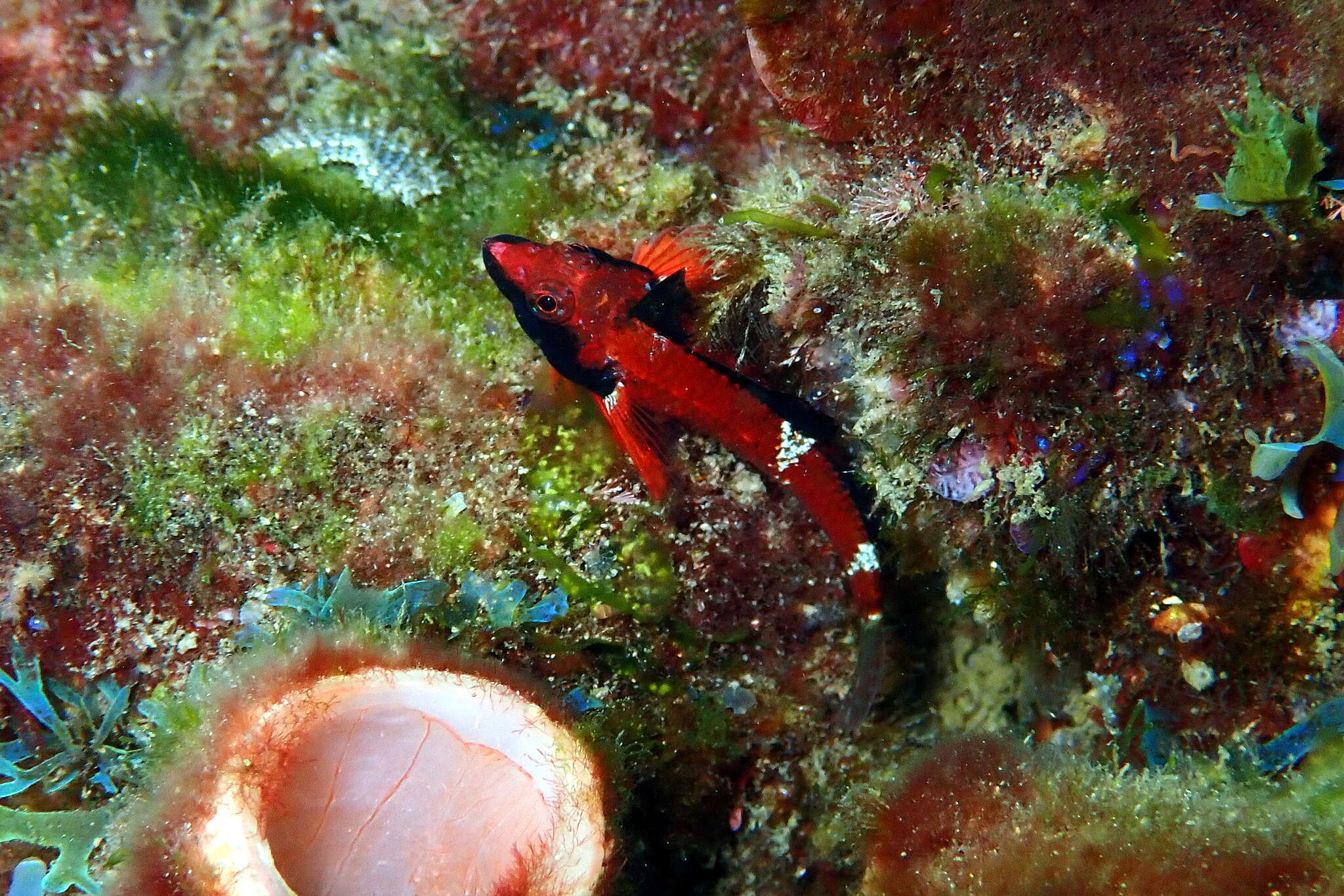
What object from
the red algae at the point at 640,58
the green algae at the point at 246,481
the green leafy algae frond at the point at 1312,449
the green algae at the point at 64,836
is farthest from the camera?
the red algae at the point at 640,58

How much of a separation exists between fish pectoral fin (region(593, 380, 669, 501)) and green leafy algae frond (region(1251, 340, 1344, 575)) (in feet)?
7.63

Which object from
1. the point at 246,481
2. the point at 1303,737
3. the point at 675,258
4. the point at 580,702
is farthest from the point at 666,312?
the point at 1303,737

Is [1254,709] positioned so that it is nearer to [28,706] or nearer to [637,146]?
[637,146]

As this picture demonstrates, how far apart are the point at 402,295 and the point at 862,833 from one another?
11.2 feet

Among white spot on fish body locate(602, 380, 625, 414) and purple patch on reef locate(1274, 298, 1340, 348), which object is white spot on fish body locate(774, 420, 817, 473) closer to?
white spot on fish body locate(602, 380, 625, 414)

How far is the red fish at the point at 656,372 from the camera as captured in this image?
3.39 meters

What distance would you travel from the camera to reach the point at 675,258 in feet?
11.4

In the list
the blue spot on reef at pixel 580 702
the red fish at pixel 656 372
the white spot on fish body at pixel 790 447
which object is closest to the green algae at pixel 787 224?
the red fish at pixel 656 372

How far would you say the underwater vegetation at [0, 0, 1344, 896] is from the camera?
8.18 ft

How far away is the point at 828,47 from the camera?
2900mm

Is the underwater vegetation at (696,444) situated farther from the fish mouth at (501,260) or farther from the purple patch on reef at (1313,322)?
the fish mouth at (501,260)

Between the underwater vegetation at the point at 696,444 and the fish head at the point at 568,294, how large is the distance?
17 centimetres

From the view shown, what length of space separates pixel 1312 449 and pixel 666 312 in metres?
2.62

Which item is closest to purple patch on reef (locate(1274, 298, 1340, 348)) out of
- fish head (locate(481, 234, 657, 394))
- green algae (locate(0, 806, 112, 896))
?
fish head (locate(481, 234, 657, 394))
